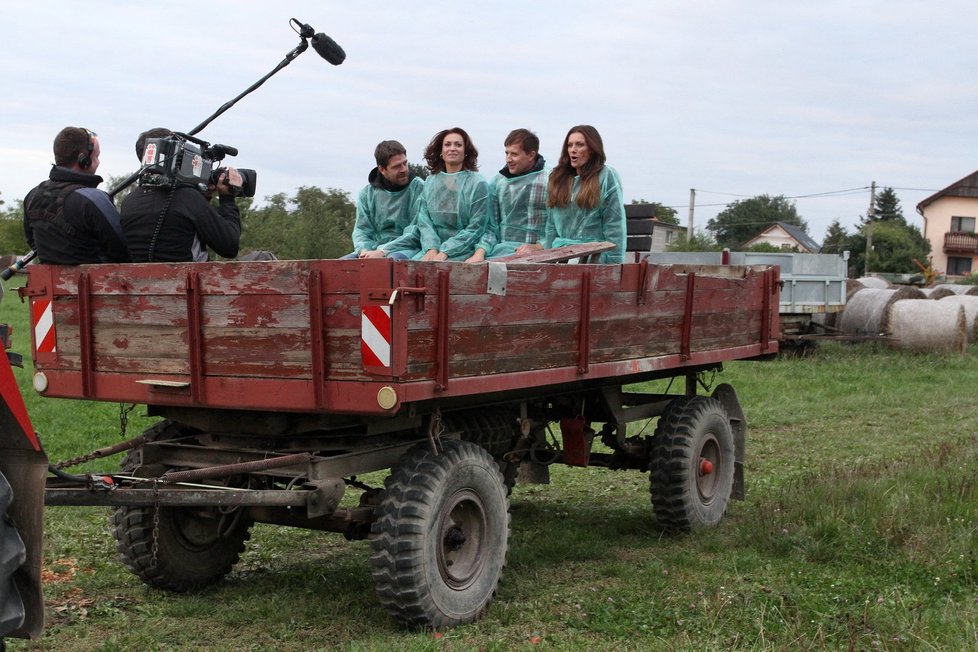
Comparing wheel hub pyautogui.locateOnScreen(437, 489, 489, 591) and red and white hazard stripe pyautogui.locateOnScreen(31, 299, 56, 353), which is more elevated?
red and white hazard stripe pyautogui.locateOnScreen(31, 299, 56, 353)

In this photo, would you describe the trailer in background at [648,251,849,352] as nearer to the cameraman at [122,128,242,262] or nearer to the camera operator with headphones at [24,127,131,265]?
the cameraman at [122,128,242,262]

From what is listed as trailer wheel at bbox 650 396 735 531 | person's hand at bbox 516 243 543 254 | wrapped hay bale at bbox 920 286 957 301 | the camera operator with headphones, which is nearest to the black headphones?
the camera operator with headphones

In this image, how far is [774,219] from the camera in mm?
100188

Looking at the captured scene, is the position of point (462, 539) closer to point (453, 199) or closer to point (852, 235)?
point (453, 199)

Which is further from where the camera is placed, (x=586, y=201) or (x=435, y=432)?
(x=586, y=201)

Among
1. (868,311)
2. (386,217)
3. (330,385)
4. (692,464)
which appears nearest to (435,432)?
(330,385)

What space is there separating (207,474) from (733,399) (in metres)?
4.51

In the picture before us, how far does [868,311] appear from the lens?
69.1 feet

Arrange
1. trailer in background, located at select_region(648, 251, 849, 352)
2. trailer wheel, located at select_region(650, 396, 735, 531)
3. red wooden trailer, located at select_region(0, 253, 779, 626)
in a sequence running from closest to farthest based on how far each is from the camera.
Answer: red wooden trailer, located at select_region(0, 253, 779, 626) < trailer wheel, located at select_region(650, 396, 735, 531) < trailer in background, located at select_region(648, 251, 849, 352)

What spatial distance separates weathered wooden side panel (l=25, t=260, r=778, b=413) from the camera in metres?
4.74

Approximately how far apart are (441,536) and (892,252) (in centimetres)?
6528

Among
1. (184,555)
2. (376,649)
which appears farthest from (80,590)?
(376,649)

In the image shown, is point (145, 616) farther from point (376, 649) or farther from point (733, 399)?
point (733, 399)

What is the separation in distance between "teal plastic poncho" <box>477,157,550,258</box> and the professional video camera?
2.23 metres
